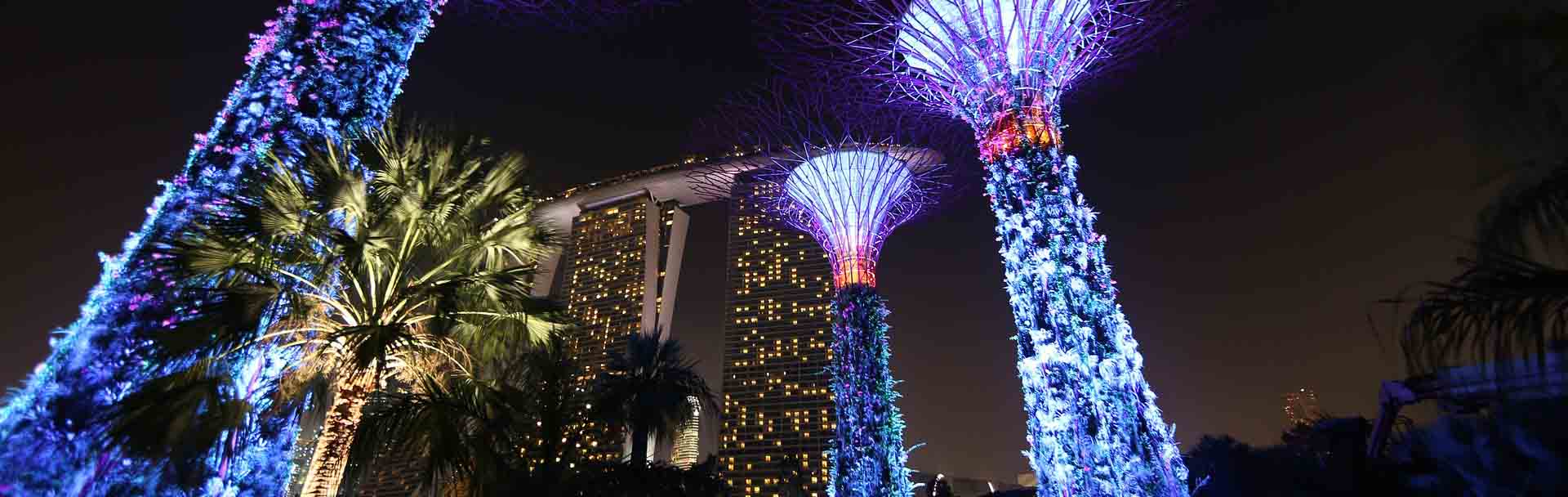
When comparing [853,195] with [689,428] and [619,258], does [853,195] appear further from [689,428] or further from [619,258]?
[619,258]

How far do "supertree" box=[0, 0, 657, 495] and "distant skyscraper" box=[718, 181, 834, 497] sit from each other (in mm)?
54216

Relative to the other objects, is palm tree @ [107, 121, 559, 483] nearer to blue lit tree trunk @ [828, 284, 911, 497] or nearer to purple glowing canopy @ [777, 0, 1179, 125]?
purple glowing canopy @ [777, 0, 1179, 125]

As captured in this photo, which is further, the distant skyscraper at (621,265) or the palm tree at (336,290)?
the distant skyscraper at (621,265)

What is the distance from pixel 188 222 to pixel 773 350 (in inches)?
2282

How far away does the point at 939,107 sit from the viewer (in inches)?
409

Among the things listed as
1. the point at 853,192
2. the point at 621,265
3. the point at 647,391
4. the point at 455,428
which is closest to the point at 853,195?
the point at 853,192

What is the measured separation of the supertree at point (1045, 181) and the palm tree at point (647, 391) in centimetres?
888

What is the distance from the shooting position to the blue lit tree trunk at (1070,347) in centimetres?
654

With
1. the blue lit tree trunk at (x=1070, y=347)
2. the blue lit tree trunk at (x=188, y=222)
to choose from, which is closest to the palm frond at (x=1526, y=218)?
the blue lit tree trunk at (x=1070, y=347)

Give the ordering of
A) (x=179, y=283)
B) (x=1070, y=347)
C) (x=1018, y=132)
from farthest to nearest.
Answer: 1. (x=1018, y=132)
2. (x=1070, y=347)
3. (x=179, y=283)

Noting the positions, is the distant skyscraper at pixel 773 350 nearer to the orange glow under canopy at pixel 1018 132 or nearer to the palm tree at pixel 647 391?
the palm tree at pixel 647 391

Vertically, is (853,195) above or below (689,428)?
above

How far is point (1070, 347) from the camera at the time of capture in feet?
23.2

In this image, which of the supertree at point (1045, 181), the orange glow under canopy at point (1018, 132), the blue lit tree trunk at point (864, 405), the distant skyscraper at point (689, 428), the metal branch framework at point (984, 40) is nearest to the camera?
the supertree at point (1045, 181)
